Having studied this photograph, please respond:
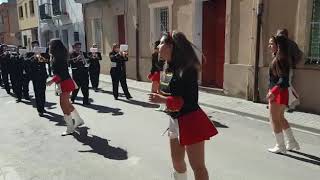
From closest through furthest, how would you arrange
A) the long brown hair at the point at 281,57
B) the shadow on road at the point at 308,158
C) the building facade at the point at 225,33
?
the long brown hair at the point at 281,57
the shadow on road at the point at 308,158
the building facade at the point at 225,33

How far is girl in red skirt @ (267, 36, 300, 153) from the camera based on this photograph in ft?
16.8

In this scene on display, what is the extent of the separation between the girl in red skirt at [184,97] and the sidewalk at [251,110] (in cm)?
437

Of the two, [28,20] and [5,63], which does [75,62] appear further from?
[28,20]

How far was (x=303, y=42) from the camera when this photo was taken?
8.32 m

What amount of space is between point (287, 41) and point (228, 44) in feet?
17.3

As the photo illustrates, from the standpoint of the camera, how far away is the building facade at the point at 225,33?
834 centimetres

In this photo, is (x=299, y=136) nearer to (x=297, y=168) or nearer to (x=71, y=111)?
(x=297, y=168)

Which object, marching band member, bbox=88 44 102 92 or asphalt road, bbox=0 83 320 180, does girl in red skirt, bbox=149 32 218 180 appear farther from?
marching band member, bbox=88 44 102 92

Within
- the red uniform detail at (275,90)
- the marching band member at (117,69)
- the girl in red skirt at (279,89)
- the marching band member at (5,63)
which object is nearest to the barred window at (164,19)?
the marching band member at (117,69)

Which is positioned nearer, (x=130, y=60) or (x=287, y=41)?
(x=287, y=41)

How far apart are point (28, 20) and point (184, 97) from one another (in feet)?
114

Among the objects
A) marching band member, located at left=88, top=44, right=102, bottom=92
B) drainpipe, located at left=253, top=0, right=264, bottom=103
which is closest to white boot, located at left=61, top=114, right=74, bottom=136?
drainpipe, located at left=253, top=0, right=264, bottom=103

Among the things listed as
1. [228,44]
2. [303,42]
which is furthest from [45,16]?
[303,42]

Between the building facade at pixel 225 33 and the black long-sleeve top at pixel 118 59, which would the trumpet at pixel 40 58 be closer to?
the black long-sleeve top at pixel 118 59
